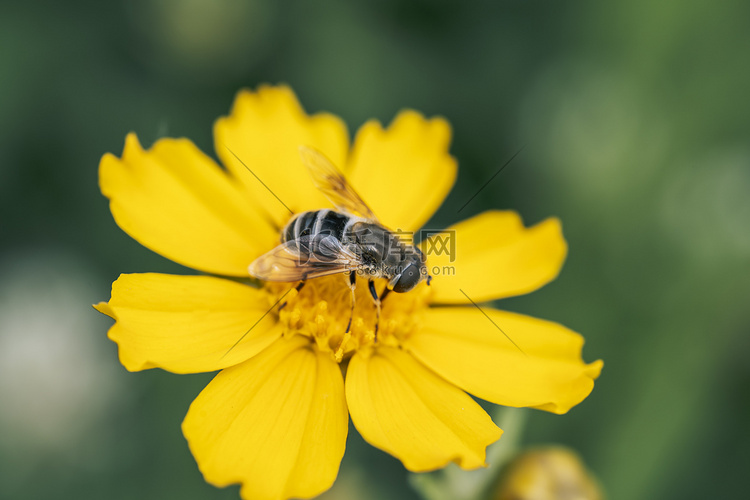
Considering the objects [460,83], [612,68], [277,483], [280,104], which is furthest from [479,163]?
→ [277,483]

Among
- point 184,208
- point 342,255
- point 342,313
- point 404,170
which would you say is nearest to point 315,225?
point 342,255

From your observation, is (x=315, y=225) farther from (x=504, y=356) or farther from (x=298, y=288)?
(x=504, y=356)

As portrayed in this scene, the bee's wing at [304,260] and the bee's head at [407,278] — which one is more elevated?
the bee's wing at [304,260]

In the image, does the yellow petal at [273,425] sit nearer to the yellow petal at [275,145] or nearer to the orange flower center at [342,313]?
the orange flower center at [342,313]

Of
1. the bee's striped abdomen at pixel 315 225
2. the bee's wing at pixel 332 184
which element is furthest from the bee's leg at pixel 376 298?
the bee's wing at pixel 332 184

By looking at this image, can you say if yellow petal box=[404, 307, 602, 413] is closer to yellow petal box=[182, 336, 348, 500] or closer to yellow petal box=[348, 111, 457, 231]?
yellow petal box=[182, 336, 348, 500]

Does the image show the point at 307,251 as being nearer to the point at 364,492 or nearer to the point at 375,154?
the point at 375,154

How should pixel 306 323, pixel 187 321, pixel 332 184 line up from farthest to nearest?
pixel 332 184 < pixel 306 323 < pixel 187 321
